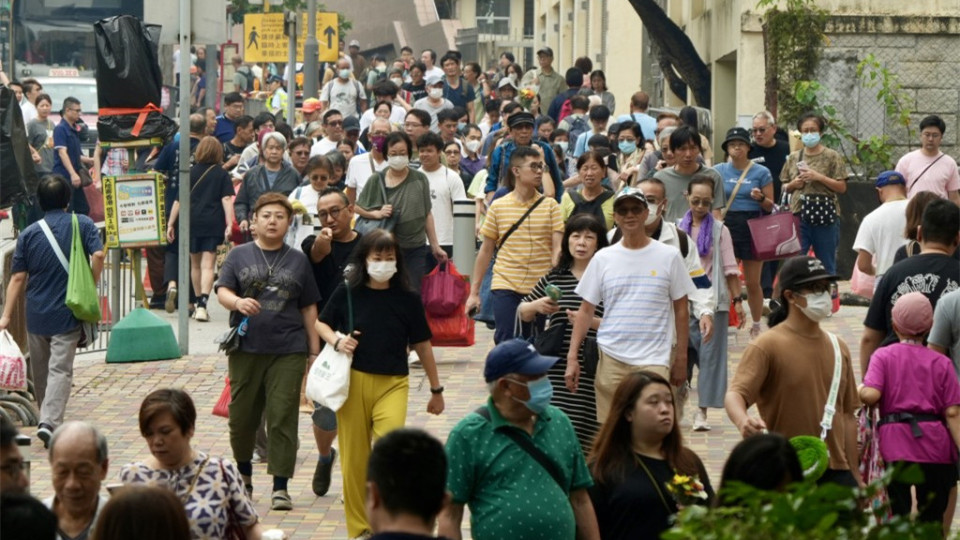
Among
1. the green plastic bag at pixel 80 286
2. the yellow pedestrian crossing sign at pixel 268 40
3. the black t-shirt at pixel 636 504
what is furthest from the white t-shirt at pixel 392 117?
the black t-shirt at pixel 636 504

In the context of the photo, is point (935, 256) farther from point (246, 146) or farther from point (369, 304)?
point (246, 146)

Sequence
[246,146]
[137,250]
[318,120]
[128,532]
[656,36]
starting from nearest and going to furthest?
[128,532]
[137,250]
[246,146]
[318,120]
[656,36]

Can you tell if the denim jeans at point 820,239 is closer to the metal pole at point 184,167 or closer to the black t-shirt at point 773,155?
the black t-shirt at point 773,155

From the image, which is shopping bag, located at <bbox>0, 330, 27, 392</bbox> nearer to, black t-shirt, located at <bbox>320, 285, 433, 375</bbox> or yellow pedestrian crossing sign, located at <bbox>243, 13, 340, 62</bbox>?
black t-shirt, located at <bbox>320, 285, 433, 375</bbox>

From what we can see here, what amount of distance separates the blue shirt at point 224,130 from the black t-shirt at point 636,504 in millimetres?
16743

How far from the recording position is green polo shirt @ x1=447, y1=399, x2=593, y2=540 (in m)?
6.72

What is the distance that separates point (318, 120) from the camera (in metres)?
24.8

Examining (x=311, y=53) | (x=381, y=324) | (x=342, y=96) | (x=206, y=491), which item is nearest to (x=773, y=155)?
(x=381, y=324)

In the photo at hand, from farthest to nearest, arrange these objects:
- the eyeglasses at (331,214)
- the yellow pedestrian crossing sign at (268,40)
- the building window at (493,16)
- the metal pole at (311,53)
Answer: the building window at (493,16)
the yellow pedestrian crossing sign at (268,40)
the metal pole at (311,53)
the eyeglasses at (331,214)

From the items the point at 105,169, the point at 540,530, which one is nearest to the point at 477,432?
the point at 540,530

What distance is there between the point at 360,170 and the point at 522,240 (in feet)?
12.0

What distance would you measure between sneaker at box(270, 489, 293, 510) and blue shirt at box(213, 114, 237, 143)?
13.0 meters

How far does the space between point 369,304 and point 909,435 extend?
2847mm

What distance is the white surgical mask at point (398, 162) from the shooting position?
14.2 metres
